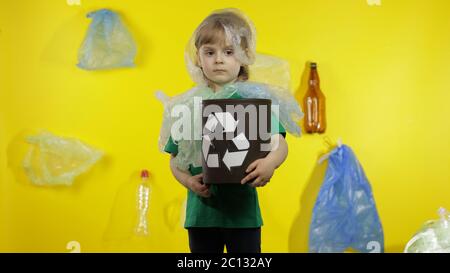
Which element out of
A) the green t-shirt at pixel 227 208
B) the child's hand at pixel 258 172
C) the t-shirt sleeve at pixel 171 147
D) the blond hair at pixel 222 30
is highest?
the blond hair at pixel 222 30

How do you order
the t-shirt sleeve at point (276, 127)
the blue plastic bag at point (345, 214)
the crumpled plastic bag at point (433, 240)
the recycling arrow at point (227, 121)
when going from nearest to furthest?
the recycling arrow at point (227, 121) → the t-shirt sleeve at point (276, 127) → the crumpled plastic bag at point (433, 240) → the blue plastic bag at point (345, 214)

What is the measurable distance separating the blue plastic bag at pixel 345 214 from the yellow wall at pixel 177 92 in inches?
1.8

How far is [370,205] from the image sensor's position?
242cm

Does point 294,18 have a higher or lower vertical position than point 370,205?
higher

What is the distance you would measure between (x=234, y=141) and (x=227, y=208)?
162mm

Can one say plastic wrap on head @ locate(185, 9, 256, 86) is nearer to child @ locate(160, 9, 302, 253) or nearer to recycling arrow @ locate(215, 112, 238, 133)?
child @ locate(160, 9, 302, 253)

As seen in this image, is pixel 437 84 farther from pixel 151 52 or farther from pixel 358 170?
pixel 151 52

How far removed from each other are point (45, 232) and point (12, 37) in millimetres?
793

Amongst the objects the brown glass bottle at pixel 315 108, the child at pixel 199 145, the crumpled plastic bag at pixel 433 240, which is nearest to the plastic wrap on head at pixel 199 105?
the child at pixel 199 145

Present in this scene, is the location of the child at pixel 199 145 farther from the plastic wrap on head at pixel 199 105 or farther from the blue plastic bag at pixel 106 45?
the blue plastic bag at pixel 106 45

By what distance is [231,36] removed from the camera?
1.36 m

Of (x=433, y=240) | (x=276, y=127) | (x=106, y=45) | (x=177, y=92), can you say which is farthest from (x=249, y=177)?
(x=106, y=45)

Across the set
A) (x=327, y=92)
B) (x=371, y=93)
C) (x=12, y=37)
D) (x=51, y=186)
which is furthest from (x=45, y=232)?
(x=371, y=93)

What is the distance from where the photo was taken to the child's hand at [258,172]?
121 centimetres
